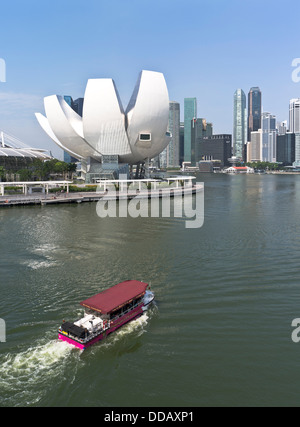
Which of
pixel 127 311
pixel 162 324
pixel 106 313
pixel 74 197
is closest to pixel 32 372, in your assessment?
pixel 106 313

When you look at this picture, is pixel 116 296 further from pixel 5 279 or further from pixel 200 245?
Result: pixel 200 245

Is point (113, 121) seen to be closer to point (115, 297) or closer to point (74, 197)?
point (74, 197)

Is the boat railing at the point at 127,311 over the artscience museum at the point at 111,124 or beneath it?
beneath

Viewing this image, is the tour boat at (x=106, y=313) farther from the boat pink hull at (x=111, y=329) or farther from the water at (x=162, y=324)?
the water at (x=162, y=324)

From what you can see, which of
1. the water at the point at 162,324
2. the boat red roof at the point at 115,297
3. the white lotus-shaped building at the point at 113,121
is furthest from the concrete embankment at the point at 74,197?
Result: the boat red roof at the point at 115,297

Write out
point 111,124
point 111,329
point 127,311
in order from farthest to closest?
point 111,124 < point 127,311 < point 111,329

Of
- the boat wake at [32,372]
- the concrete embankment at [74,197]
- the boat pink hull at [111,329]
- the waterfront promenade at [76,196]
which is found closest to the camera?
the boat wake at [32,372]

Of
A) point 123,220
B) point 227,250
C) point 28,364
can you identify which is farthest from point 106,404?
point 123,220
